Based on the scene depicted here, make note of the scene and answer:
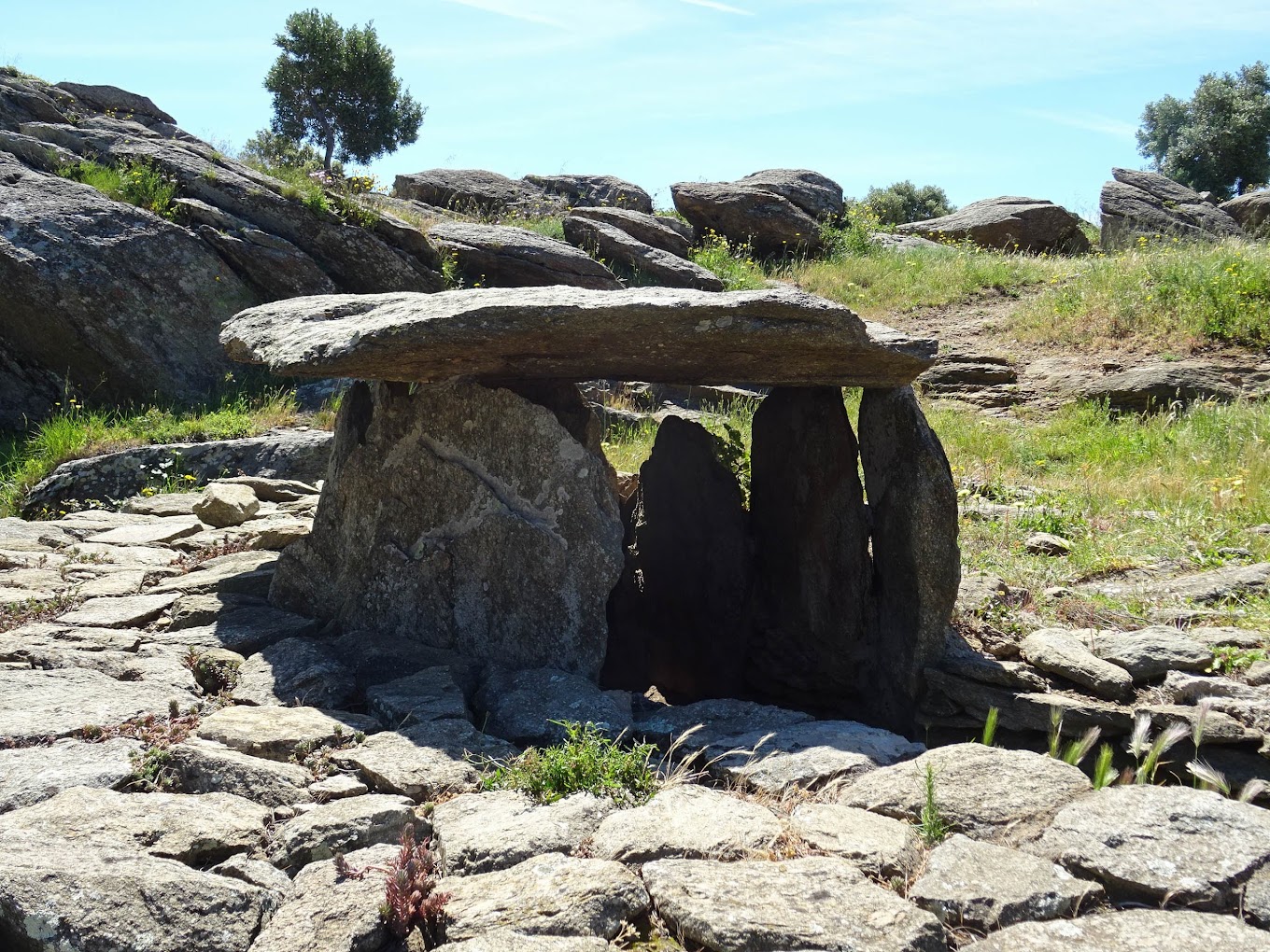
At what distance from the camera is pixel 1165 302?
42.1 feet

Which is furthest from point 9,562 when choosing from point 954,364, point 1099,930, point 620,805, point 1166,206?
point 1166,206

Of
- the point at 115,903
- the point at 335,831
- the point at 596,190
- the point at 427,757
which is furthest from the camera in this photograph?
the point at 596,190

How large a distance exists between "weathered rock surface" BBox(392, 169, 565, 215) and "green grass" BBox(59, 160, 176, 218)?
699 cm

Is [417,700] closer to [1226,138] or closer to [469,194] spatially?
[469,194]

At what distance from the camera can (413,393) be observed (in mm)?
5441

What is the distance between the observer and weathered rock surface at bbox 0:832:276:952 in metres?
2.53

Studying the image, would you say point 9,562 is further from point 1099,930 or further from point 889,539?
point 1099,930

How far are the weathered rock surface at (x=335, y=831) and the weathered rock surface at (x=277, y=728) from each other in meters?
0.57

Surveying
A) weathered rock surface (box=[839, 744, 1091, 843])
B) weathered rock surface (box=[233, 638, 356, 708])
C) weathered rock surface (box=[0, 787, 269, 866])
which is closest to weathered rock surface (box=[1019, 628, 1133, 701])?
weathered rock surface (box=[839, 744, 1091, 843])

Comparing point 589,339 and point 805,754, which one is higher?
point 589,339

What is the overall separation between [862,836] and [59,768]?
2.50 meters

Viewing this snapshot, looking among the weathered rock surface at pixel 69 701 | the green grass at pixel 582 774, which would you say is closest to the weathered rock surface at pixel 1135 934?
the green grass at pixel 582 774

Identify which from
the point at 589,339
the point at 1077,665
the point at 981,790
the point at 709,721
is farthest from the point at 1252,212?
the point at 981,790

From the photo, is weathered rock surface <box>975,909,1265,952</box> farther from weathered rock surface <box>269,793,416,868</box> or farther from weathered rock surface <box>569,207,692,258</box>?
weathered rock surface <box>569,207,692,258</box>
